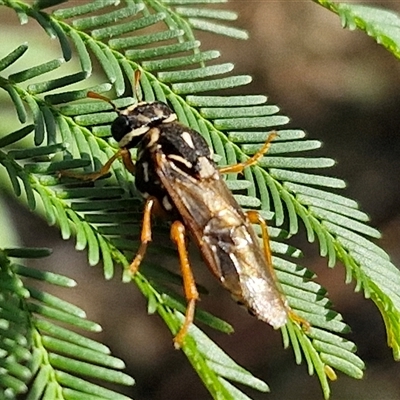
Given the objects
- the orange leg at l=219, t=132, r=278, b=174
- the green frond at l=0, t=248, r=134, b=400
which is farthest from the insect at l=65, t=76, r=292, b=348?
the green frond at l=0, t=248, r=134, b=400

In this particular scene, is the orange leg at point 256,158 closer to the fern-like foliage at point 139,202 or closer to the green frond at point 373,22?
the fern-like foliage at point 139,202

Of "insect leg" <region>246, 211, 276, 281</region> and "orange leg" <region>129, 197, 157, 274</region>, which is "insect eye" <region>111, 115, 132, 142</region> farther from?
"insect leg" <region>246, 211, 276, 281</region>

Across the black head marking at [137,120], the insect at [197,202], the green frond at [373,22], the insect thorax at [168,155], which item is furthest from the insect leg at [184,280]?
the green frond at [373,22]

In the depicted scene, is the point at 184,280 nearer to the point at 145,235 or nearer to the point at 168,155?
the point at 145,235

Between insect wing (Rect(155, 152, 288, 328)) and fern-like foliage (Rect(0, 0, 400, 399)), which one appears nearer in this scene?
fern-like foliage (Rect(0, 0, 400, 399))

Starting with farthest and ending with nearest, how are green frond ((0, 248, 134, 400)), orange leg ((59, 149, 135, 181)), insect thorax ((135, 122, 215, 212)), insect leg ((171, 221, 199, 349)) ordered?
insect thorax ((135, 122, 215, 212)), orange leg ((59, 149, 135, 181)), insect leg ((171, 221, 199, 349)), green frond ((0, 248, 134, 400))

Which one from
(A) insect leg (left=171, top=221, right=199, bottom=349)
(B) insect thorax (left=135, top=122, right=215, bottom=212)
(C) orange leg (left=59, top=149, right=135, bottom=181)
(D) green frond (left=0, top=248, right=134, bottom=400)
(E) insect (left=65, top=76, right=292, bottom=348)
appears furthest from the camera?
(B) insect thorax (left=135, top=122, right=215, bottom=212)
